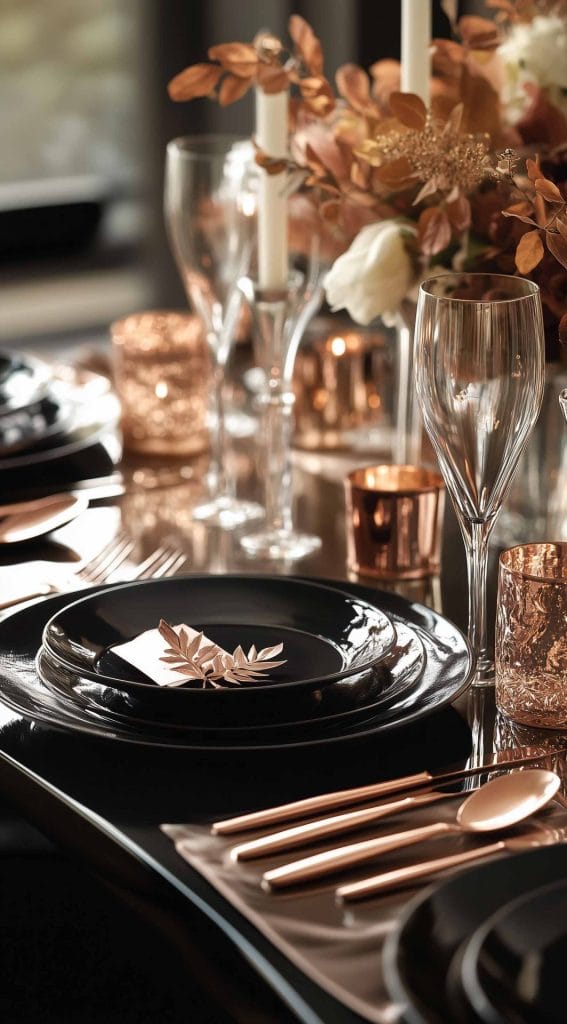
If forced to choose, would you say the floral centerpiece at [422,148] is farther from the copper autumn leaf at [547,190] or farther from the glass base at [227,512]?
the glass base at [227,512]

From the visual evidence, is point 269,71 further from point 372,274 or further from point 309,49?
point 372,274

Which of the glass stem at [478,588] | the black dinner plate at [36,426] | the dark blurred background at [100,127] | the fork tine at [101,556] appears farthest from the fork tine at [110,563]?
the dark blurred background at [100,127]

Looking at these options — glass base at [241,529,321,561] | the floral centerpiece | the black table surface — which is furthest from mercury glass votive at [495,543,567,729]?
glass base at [241,529,321,561]

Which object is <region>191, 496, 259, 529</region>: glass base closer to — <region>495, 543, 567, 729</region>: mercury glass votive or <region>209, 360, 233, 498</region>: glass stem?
<region>209, 360, 233, 498</region>: glass stem

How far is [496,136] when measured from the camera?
1.08m

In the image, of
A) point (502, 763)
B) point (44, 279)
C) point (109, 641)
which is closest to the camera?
point (502, 763)

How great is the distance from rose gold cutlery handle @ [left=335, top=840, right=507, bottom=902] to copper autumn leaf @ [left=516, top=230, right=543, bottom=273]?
1.23 ft

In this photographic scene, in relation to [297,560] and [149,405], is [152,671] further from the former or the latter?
[149,405]

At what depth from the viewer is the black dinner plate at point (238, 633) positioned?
75 cm

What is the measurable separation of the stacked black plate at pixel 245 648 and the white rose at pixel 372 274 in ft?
0.80

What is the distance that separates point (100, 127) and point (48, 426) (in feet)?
7.62

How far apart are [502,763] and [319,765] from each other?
10 cm

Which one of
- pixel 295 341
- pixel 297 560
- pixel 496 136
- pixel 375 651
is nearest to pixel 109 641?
pixel 375 651

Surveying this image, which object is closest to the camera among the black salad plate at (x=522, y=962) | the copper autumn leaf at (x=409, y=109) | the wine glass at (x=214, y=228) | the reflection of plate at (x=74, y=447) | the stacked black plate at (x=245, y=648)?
the black salad plate at (x=522, y=962)
